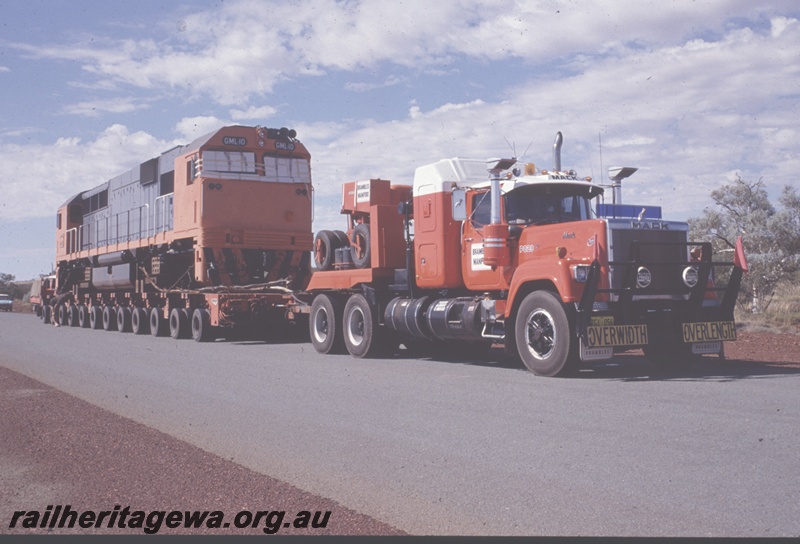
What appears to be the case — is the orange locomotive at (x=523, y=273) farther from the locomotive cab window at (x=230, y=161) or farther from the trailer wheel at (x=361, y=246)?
the locomotive cab window at (x=230, y=161)

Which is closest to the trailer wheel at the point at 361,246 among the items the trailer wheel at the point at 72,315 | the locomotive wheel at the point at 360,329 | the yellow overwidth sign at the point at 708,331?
the locomotive wheel at the point at 360,329

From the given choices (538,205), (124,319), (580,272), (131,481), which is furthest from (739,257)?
(124,319)

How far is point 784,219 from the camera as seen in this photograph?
88.0 ft

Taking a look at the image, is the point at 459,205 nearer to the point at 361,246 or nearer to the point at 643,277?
the point at 361,246

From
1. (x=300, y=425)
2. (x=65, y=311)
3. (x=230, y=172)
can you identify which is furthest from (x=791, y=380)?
(x=65, y=311)

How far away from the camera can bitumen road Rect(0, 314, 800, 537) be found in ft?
17.4

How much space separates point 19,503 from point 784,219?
25921 mm

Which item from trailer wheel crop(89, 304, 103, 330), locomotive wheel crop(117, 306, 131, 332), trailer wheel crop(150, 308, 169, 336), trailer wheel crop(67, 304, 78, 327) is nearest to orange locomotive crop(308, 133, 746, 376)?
trailer wheel crop(150, 308, 169, 336)

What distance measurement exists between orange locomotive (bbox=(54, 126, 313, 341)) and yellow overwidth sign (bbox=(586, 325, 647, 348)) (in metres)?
10.6

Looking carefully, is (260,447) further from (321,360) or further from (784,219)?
(784,219)

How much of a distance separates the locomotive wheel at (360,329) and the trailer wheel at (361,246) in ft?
2.13

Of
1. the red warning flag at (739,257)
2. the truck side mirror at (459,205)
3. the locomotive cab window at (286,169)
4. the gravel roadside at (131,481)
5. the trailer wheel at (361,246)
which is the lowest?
the gravel roadside at (131,481)

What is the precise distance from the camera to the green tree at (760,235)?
85.6 feet

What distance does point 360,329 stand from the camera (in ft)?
53.8
